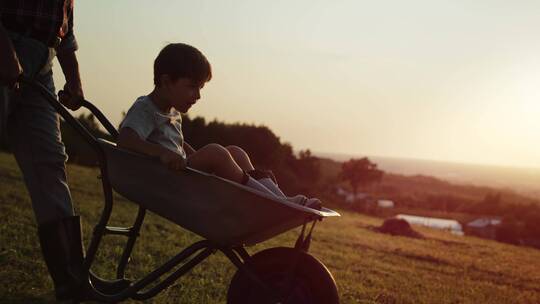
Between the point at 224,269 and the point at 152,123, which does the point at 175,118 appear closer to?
the point at 152,123

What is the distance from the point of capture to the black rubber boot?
103 inches

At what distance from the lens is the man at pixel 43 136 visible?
259 centimetres

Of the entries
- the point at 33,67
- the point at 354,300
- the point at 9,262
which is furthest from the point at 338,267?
the point at 33,67

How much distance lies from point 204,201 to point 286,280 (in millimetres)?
500

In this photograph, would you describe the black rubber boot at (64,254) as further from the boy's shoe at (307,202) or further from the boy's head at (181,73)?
the boy's shoe at (307,202)

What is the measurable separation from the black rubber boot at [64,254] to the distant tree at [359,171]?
58.9m

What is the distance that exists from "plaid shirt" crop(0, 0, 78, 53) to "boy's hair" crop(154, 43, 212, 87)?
0.54 meters

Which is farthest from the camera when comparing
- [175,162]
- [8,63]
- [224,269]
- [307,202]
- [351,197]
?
[351,197]

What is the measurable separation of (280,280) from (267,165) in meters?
26.0

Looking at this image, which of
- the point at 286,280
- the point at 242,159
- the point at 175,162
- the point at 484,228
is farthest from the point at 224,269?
the point at 484,228

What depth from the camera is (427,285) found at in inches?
281

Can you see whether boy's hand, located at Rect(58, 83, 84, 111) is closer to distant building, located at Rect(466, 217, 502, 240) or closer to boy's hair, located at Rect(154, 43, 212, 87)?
boy's hair, located at Rect(154, 43, 212, 87)

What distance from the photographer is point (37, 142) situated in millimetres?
2664

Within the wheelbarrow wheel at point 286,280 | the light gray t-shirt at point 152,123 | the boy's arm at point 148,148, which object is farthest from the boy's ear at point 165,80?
the wheelbarrow wheel at point 286,280
